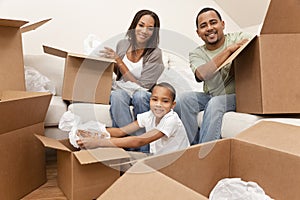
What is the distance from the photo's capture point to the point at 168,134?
126 centimetres

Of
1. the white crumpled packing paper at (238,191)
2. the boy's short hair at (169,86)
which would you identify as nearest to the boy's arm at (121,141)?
the boy's short hair at (169,86)

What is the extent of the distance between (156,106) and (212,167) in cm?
69

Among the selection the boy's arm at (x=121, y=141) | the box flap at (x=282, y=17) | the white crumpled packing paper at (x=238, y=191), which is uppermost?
the box flap at (x=282, y=17)

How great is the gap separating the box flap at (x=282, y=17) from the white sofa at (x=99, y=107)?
0.33m

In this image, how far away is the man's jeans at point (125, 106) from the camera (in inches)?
59.0

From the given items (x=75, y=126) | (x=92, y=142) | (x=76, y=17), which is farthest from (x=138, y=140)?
(x=76, y=17)

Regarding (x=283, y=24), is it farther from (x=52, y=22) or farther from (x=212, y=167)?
(x=52, y=22)

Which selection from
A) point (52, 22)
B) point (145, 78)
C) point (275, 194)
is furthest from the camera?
point (52, 22)

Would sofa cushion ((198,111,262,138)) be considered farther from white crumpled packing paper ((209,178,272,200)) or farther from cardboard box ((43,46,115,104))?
white crumpled packing paper ((209,178,272,200))

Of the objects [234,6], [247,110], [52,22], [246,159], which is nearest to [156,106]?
[247,110]

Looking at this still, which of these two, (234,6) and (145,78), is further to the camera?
(234,6)

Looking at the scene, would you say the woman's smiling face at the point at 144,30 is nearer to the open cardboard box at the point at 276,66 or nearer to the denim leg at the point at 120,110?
the denim leg at the point at 120,110

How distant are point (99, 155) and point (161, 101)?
359 mm

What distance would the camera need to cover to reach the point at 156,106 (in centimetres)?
133
